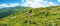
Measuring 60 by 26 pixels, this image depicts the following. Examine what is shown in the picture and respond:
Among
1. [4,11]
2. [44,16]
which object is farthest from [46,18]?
[4,11]

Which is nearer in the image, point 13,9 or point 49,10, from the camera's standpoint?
point 13,9

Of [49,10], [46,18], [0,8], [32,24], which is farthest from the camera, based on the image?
[49,10]

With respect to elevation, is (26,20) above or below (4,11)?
below

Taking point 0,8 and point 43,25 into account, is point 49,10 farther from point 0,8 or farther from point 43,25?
point 0,8

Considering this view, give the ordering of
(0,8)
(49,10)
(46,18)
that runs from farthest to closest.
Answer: (49,10)
(46,18)
(0,8)

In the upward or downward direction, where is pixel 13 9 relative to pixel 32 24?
upward

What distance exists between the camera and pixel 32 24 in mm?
6414

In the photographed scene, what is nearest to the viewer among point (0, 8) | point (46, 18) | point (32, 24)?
point (0, 8)

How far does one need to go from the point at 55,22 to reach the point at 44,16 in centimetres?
96

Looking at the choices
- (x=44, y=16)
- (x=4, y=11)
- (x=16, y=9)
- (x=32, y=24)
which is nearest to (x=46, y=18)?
(x=44, y=16)

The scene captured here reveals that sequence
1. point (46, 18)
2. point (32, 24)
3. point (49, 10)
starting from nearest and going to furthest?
1. point (32, 24)
2. point (46, 18)
3. point (49, 10)

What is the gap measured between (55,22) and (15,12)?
1654 mm

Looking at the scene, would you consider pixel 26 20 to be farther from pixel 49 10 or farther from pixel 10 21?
pixel 49 10

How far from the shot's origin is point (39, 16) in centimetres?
722
